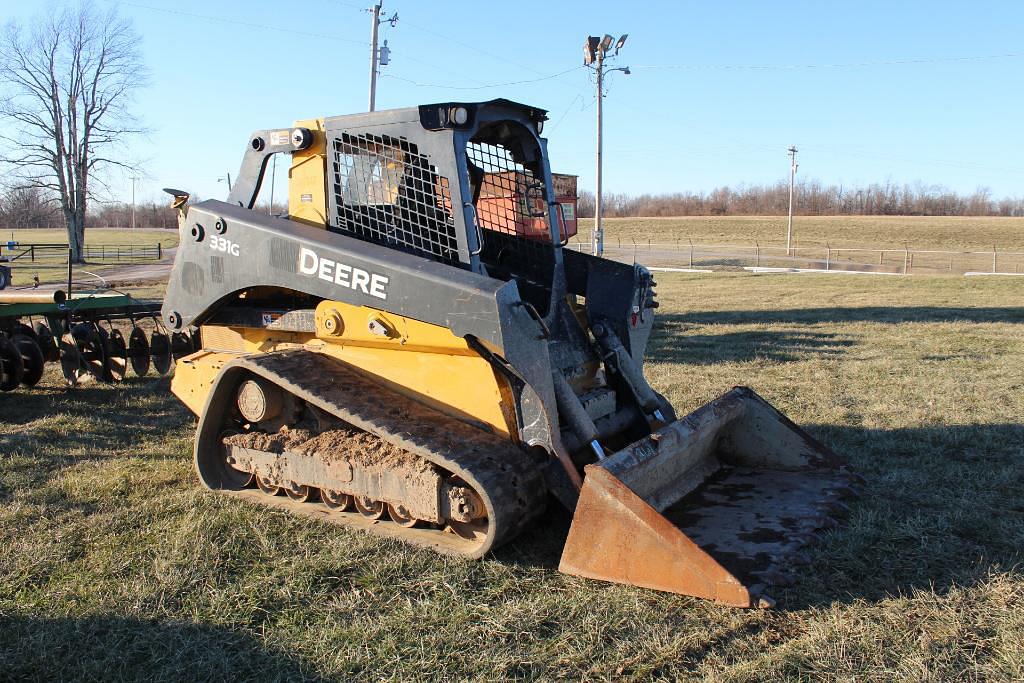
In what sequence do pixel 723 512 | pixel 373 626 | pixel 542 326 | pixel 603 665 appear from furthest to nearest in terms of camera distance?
1. pixel 723 512
2. pixel 542 326
3. pixel 373 626
4. pixel 603 665

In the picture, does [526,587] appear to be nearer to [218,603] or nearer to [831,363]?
[218,603]

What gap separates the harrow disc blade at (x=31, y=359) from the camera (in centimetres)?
830

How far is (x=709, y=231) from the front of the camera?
2813 inches

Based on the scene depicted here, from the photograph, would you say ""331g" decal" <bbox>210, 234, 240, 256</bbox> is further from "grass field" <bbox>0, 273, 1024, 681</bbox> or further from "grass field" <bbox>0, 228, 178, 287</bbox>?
"grass field" <bbox>0, 228, 178, 287</bbox>

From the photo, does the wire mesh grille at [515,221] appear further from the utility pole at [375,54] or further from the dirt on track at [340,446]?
the utility pole at [375,54]

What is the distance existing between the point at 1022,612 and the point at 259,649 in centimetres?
318

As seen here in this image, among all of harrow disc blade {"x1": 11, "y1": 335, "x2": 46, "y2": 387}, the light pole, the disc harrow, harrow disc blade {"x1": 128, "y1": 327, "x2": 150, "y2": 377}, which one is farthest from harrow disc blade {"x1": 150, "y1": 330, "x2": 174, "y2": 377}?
the light pole

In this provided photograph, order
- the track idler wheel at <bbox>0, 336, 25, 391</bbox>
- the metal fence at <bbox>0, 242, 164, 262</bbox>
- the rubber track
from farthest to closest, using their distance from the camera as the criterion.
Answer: the metal fence at <bbox>0, 242, 164, 262</bbox> → the track idler wheel at <bbox>0, 336, 25, 391</bbox> → the rubber track

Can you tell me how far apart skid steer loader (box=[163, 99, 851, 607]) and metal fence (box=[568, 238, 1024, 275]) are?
30.5m

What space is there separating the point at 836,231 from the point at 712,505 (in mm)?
69425

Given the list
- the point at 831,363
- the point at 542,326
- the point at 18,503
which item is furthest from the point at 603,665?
the point at 831,363

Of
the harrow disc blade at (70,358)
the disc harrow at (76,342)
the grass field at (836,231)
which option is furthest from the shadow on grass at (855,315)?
the grass field at (836,231)

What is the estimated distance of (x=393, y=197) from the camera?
487cm

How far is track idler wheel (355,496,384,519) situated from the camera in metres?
4.69
